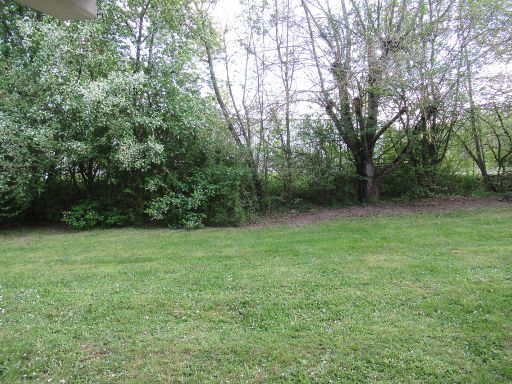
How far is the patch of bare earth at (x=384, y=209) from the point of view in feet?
28.4

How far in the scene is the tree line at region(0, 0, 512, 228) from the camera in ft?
24.9

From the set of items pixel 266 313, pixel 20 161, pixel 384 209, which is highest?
pixel 20 161

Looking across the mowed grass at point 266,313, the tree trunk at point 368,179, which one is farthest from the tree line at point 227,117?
the mowed grass at point 266,313

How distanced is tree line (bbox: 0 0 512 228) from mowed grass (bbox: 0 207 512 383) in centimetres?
271

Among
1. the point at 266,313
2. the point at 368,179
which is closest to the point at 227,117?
the point at 368,179

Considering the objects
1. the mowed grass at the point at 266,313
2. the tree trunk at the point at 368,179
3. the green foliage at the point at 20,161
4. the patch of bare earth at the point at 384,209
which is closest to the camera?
the mowed grass at the point at 266,313

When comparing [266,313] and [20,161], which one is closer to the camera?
[266,313]

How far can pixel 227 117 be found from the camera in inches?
384

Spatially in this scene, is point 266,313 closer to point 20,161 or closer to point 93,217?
point 93,217

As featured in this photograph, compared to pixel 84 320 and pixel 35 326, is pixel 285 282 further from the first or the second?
pixel 35 326

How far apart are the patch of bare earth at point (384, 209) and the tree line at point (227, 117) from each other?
474 mm

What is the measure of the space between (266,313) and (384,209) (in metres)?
6.66

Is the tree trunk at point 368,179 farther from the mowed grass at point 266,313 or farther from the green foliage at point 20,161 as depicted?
the green foliage at point 20,161

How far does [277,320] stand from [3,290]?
3276 millimetres
